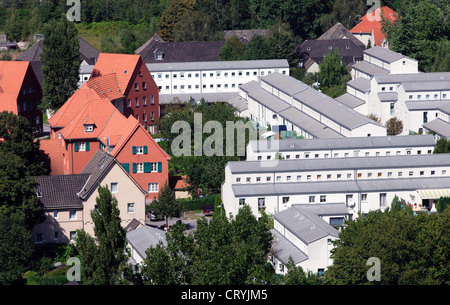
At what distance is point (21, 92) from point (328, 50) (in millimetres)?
38612

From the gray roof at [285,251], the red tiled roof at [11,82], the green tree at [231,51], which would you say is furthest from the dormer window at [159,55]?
the gray roof at [285,251]

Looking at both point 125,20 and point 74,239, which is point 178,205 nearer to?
point 74,239

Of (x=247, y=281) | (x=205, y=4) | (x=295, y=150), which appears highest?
(x=205, y=4)

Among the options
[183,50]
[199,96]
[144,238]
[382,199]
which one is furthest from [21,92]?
[382,199]

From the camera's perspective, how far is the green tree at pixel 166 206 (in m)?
55.3

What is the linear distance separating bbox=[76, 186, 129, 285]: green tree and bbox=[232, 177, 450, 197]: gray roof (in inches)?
627

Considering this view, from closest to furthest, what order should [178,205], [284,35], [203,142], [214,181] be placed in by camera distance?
[178,205] < [214,181] < [203,142] < [284,35]

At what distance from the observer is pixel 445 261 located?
4334 centimetres

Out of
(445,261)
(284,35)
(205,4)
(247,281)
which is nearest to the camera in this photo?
(247,281)

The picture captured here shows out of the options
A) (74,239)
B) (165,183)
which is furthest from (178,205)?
(74,239)

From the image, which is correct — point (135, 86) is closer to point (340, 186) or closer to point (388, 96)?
point (388, 96)

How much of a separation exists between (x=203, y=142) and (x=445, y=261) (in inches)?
1008

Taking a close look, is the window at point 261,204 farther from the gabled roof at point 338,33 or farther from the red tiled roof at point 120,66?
the gabled roof at point 338,33

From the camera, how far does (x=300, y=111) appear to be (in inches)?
2908
